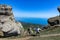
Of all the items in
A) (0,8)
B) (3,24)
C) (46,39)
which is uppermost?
(0,8)

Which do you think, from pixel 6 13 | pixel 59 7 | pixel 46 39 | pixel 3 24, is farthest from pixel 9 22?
pixel 59 7

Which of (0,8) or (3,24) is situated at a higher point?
(0,8)

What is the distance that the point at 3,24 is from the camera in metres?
49.0

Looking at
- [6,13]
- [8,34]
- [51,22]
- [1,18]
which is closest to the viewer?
[8,34]

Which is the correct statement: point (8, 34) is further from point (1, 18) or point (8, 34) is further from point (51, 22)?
point (51, 22)

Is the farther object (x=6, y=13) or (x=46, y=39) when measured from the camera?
(x=6, y=13)

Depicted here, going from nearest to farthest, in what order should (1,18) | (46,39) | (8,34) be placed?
(46,39) → (8,34) → (1,18)

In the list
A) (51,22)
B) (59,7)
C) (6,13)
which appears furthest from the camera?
(59,7)

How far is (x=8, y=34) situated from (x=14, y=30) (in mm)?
1706

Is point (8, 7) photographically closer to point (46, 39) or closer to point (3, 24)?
point (3, 24)

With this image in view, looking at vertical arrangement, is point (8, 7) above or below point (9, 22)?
above

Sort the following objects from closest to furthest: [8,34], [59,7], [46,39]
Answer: [46,39] → [8,34] → [59,7]

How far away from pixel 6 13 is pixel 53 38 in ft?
59.1

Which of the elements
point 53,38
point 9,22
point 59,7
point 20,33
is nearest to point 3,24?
point 9,22
